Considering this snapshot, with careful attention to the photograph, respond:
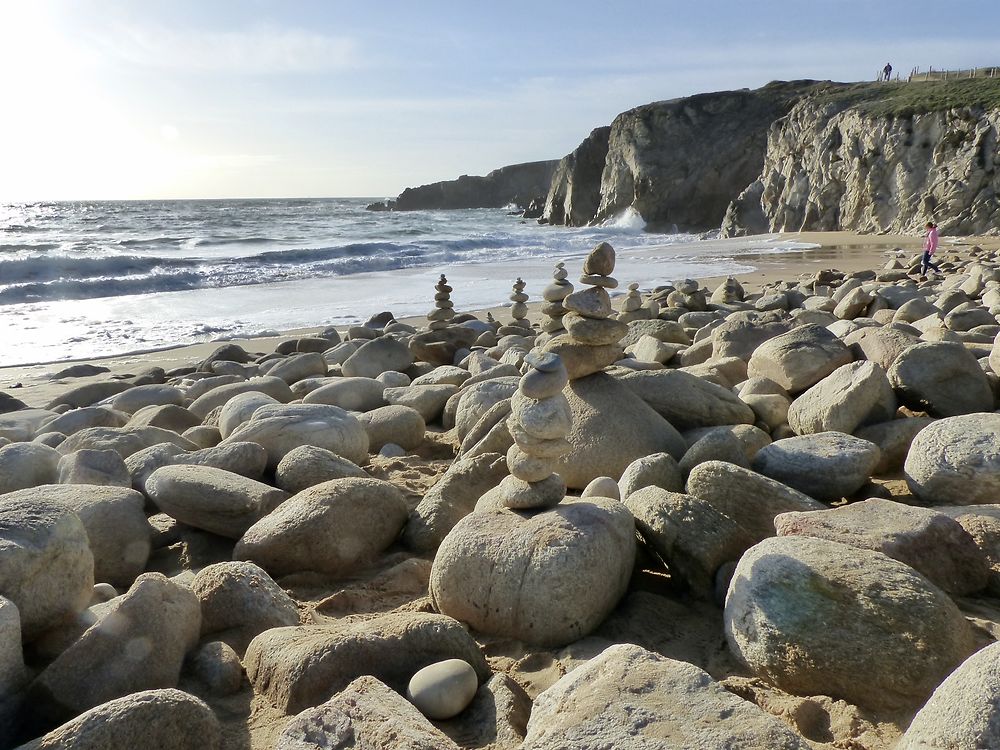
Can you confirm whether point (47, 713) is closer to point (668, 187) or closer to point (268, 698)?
point (268, 698)

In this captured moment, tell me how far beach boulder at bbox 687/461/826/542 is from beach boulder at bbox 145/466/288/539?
215cm

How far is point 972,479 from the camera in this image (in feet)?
11.6

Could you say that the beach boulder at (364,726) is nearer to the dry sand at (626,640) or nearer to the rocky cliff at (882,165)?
the dry sand at (626,640)

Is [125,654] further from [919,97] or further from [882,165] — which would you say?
[919,97]

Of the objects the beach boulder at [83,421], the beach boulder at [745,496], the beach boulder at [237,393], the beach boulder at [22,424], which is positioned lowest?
the beach boulder at [22,424]

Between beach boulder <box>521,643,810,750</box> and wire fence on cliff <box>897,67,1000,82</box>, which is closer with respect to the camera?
beach boulder <box>521,643,810,750</box>

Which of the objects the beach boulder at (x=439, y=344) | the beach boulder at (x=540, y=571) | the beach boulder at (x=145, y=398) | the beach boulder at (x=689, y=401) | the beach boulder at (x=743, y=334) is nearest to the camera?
the beach boulder at (x=540, y=571)

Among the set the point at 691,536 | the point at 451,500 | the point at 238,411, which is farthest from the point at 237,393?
the point at 691,536

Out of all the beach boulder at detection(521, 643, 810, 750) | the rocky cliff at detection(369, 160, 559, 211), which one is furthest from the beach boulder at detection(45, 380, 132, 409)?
the rocky cliff at detection(369, 160, 559, 211)

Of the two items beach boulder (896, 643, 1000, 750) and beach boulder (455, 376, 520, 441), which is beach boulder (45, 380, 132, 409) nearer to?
beach boulder (455, 376, 520, 441)

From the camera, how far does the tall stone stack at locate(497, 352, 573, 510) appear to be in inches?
135

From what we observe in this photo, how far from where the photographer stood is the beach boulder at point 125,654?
2402 mm

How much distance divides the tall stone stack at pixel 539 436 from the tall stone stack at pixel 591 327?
1233 mm

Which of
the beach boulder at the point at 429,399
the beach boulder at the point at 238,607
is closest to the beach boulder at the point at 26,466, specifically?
the beach boulder at the point at 238,607
